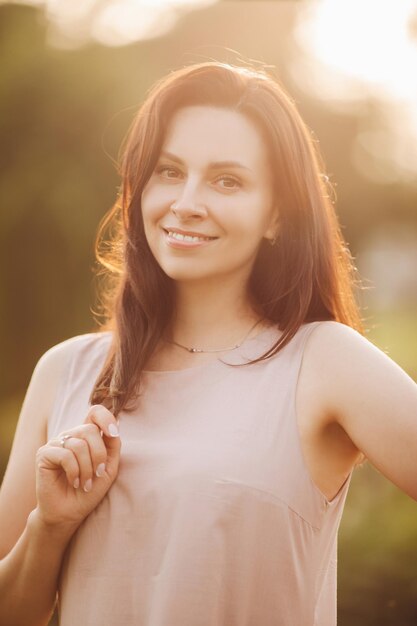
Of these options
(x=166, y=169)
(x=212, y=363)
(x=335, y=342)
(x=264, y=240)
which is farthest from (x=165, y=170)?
(x=335, y=342)

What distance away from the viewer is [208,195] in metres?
2.05

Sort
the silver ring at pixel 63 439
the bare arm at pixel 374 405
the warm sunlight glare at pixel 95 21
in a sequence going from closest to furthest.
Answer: the bare arm at pixel 374 405 → the silver ring at pixel 63 439 → the warm sunlight glare at pixel 95 21

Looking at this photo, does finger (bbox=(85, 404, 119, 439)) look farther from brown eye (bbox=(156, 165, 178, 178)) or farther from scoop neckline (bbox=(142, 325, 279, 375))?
brown eye (bbox=(156, 165, 178, 178))

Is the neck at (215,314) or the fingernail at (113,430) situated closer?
the fingernail at (113,430)

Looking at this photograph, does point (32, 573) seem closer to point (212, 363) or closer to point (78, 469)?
point (78, 469)

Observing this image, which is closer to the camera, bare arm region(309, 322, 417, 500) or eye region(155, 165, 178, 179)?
bare arm region(309, 322, 417, 500)

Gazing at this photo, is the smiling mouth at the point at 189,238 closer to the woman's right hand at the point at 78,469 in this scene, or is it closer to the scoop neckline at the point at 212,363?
the scoop neckline at the point at 212,363

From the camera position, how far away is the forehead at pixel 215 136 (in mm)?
2066

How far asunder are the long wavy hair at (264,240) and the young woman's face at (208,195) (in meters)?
0.03

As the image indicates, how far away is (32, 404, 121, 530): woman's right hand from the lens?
1.86 meters

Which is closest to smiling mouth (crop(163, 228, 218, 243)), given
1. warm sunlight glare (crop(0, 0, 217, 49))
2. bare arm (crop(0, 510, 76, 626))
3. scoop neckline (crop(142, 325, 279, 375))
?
scoop neckline (crop(142, 325, 279, 375))

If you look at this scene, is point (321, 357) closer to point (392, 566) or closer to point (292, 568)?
point (292, 568)

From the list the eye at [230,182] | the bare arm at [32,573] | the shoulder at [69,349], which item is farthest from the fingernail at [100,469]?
the eye at [230,182]

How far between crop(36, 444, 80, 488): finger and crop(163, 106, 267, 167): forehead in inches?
28.2
